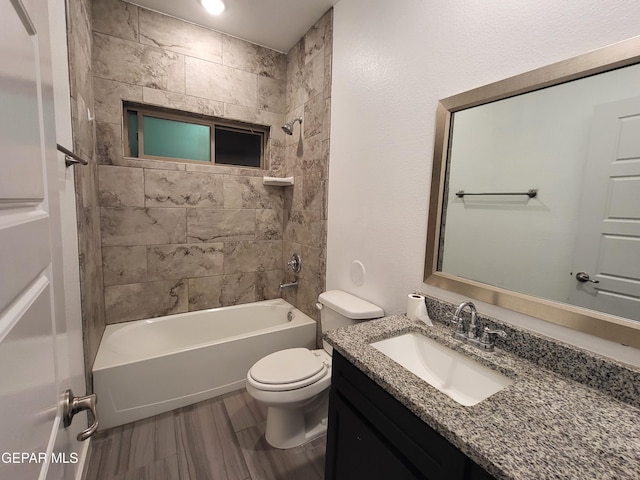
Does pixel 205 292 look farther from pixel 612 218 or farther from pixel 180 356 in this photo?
pixel 612 218

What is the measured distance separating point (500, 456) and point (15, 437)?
2.76 feet

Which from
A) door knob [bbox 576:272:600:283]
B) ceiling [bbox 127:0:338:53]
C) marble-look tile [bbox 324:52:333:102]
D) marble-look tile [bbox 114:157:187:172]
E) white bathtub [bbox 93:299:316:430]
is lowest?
white bathtub [bbox 93:299:316:430]

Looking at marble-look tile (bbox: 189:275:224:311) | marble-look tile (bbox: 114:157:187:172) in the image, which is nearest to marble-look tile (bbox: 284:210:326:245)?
marble-look tile (bbox: 189:275:224:311)

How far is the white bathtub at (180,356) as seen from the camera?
1.77m

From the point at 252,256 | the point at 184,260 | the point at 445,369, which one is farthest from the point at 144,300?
the point at 445,369

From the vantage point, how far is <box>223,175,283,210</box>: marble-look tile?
2607mm

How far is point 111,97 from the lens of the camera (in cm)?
210

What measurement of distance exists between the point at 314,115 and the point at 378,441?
2.21 m

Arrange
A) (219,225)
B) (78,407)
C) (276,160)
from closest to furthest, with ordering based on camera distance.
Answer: (78,407) → (219,225) → (276,160)

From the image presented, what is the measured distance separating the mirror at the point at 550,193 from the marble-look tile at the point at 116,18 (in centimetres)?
233

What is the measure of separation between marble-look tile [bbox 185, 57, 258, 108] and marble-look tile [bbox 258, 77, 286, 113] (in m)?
0.05

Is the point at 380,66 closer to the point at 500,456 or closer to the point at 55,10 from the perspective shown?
the point at 55,10

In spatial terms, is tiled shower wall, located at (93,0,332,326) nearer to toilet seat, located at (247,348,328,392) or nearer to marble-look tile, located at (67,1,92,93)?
marble-look tile, located at (67,1,92,93)

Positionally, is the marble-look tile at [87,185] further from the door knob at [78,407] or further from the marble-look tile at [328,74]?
the marble-look tile at [328,74]
